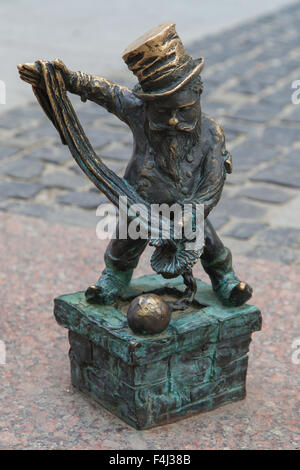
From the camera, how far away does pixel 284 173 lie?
6.09 metres

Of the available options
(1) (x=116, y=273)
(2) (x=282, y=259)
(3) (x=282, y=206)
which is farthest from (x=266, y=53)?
(1) (x=116, y=273)

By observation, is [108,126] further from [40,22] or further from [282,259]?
[40,22]

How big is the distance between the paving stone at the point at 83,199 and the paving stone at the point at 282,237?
1151 mm

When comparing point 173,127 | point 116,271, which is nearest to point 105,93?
point 173,127

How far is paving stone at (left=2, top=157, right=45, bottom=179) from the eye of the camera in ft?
19.6

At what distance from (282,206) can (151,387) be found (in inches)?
107

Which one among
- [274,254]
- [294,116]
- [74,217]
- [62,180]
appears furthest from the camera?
[294,116]

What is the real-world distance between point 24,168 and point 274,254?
219 cm

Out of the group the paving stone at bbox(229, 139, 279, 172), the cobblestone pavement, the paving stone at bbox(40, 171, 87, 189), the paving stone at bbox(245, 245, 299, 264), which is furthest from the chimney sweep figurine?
the paving stone at bbox(229, 139, 279, 172)

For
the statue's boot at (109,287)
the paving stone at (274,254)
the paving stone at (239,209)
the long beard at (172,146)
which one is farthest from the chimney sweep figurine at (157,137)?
the paving stone at (239,209)

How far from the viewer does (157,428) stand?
3.17 meters

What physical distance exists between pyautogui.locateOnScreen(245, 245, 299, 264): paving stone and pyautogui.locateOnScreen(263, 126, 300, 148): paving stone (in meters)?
1.94

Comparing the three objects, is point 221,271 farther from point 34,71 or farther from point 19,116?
point 19,116

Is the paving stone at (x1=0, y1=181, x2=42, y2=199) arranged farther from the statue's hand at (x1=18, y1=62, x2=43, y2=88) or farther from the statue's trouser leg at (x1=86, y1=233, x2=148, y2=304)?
the statue's hand at (x1=18, y1=62, x2=43, y2=88)
